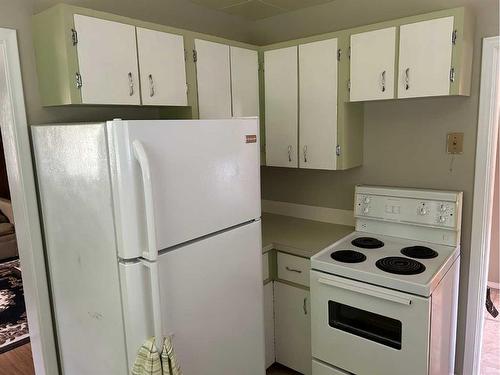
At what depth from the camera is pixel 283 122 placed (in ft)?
8.41

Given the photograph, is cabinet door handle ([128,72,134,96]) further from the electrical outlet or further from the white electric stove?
the electrical outlet

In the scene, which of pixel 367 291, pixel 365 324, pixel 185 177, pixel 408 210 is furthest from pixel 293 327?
pixel 185 177

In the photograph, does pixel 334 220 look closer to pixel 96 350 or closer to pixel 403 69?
pixel 403 69

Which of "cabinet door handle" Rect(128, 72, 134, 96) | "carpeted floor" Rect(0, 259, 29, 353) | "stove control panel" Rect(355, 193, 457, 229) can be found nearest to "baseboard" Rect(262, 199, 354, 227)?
"stove control panel" Rect(355, 193, 457, 229)

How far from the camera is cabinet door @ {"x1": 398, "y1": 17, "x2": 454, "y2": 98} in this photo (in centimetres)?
191

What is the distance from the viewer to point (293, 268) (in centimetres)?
234

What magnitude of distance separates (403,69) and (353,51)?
314 millimetres

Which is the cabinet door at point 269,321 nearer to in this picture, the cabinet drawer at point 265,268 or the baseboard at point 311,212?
the cabinet drawer at point 265,268

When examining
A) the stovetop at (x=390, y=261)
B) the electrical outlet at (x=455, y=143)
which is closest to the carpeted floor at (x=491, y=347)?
the stovetop at (x=390, y=261)

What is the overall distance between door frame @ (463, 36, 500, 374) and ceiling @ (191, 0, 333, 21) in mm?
1108

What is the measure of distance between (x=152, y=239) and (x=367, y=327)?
1264 mm

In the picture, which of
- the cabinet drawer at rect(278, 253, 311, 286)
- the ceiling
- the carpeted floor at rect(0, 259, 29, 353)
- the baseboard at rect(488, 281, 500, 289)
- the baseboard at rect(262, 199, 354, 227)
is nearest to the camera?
the cabinet drawer at rect(278, 253, 311, 286)

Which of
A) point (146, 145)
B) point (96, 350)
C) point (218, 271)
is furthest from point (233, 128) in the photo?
point (96, 350)

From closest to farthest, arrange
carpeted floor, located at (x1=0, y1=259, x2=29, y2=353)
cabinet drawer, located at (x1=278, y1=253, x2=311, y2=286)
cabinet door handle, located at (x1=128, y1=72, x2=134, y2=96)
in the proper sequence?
cabinet door handle, located at (x1=128, y1=72, x2=134, y2=96) → cabinet drawer, located at (x1=278, y1=253, x2=311, y2=286) → carpeted floor, located at (x1=0, y1=259, x2=29, y2=353)
